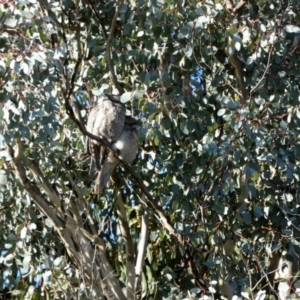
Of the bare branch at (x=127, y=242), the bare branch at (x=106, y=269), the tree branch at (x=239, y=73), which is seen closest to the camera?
the tree branch at (x=239, y=73)

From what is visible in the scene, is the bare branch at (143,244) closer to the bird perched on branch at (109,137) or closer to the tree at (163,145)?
the tree at (163,145)

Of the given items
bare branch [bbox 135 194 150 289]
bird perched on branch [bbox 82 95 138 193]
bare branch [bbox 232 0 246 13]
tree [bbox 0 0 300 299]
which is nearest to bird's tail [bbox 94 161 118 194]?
bird perched on branch [bbox 82 95 138 193]

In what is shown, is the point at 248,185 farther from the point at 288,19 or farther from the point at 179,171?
the point at 288,19

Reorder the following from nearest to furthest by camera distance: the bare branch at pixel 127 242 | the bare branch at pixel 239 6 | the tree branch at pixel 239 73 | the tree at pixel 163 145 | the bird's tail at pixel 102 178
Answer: the tree at pixel 163 145 → the bare branch at pixel 239 6 → the tree branch at pixel 239 73 → the bird's tail at pixel 102 178 → the bare branch at pixel 127 242

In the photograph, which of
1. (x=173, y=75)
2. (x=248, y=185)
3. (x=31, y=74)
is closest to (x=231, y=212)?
(x=248, y=185)

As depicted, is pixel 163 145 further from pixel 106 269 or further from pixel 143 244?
pixel 106 269

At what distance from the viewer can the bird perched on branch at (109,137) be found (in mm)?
6039

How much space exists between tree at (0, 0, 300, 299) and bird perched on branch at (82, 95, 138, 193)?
10 cm

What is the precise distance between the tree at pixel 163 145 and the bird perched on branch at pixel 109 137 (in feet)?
0.34

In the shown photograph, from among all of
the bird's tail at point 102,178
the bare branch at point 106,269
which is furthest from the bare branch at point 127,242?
the bird's tail at point 102,178

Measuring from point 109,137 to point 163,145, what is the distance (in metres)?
0.82

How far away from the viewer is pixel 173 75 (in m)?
5.78

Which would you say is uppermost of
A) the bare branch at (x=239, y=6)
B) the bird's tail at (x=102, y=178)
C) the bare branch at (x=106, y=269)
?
the bare branch at (x=239, y=6)

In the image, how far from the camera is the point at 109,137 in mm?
6504
